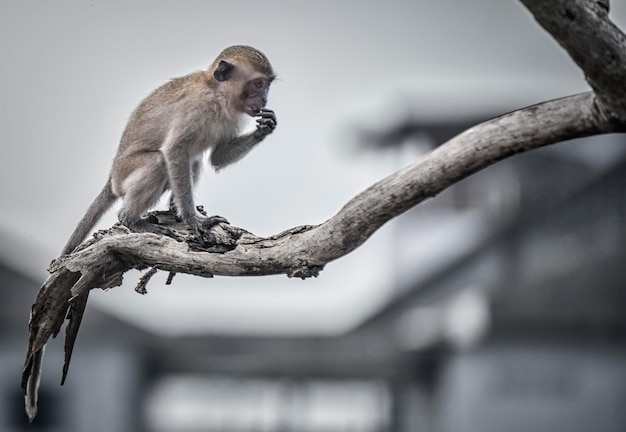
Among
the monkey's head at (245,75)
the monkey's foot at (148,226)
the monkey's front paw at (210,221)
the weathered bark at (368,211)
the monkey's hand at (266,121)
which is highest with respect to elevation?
the monkey's head at (245,75)

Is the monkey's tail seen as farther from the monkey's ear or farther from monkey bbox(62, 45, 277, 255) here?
the monkey's ear

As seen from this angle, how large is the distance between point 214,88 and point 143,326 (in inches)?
243

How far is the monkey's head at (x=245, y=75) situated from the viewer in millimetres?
3043

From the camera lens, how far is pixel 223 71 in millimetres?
3084

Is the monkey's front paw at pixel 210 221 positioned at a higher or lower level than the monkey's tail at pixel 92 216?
lower

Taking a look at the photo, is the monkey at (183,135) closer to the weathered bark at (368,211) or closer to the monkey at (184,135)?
the monkey at (184,135)

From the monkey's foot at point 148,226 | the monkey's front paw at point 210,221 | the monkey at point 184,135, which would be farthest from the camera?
the monkey at point 184,135

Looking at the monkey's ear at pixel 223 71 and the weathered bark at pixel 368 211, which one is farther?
the monkey's ear at pixel 223 71

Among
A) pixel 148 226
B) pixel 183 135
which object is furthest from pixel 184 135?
pixel 148 226

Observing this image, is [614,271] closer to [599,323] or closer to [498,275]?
[599,323]

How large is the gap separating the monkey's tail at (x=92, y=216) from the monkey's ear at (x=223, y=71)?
1.84 feet

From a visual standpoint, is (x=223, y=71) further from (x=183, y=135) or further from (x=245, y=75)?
(x=183, y=135)

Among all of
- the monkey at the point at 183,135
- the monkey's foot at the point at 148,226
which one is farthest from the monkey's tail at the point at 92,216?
the monkey's foot at the point at 148,226

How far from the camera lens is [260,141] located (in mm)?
3068
